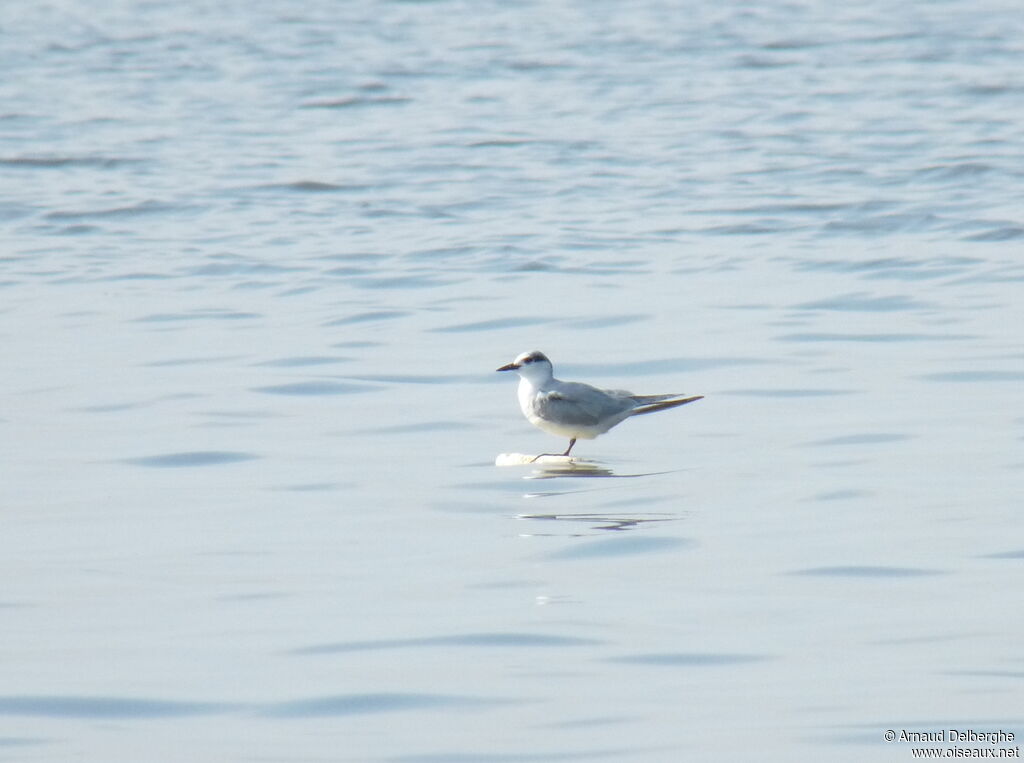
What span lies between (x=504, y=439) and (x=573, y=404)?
0.59 metres

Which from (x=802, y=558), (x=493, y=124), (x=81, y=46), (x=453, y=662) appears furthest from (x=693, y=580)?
(x=81, y=46)

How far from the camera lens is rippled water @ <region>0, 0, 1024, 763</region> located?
5.00m

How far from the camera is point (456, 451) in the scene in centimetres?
831

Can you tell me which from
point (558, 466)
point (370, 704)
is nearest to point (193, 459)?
point (558, 466)

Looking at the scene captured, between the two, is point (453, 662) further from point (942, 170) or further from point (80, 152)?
point (80, 152)

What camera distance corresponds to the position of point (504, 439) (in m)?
8.72

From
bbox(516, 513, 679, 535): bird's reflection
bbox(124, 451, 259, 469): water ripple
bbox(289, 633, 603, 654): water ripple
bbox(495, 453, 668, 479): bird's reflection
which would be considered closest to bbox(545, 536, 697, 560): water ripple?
bbox(516, 513, 679, 535): bird's reflection

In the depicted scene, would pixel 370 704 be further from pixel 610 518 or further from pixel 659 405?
pixel 659 405

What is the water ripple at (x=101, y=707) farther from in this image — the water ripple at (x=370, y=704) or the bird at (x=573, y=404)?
the bird at (x=573, y=404)

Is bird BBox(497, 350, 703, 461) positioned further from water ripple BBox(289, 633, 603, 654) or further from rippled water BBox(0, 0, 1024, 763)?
water ripple BBox(289, 633, 603, 654)

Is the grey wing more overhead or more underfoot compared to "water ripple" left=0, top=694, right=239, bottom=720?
more overhead

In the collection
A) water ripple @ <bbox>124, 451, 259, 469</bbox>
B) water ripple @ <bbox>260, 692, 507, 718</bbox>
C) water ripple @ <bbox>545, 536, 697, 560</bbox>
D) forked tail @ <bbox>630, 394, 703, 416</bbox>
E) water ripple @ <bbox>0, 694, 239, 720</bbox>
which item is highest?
forked tail @ <bbox>630, 394, 703, 416</bbox>

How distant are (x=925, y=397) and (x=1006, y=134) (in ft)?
38.4

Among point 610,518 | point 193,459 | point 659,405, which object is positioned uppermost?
point 659,405
